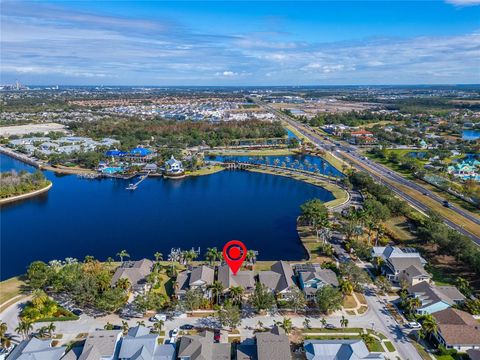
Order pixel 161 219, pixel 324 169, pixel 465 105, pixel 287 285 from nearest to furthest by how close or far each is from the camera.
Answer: pixel 287 285 → pixel 161 219 → pixel 324 169 → pixel 465 105

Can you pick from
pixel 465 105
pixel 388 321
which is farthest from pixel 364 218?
pixel 465 105

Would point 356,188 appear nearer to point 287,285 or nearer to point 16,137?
point 287,285

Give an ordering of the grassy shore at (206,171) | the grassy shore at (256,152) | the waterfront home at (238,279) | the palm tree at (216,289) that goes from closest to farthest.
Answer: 1. the palm tree at (216,289)
2. the waterfront home at (238,279)
3. the grassy shore at (206,171)
4. the grassy shore at (256,152)

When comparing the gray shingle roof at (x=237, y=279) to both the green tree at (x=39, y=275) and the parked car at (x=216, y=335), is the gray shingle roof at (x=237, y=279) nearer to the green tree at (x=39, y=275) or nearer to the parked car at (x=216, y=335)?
the parked car at (x=216, y=335)

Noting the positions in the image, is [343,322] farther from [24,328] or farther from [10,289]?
[10,289]

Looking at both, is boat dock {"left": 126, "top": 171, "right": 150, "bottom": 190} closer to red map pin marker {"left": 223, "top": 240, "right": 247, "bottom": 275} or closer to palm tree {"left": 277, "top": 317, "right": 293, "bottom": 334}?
red map pin marker {"left": 223, "top": 240, "right": 247, "bottom": 275}

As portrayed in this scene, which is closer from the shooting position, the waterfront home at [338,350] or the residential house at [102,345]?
the waterfront home at [338,350]

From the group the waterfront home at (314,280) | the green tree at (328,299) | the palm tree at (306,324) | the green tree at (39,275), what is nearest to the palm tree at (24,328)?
the green tree at (39,275)
